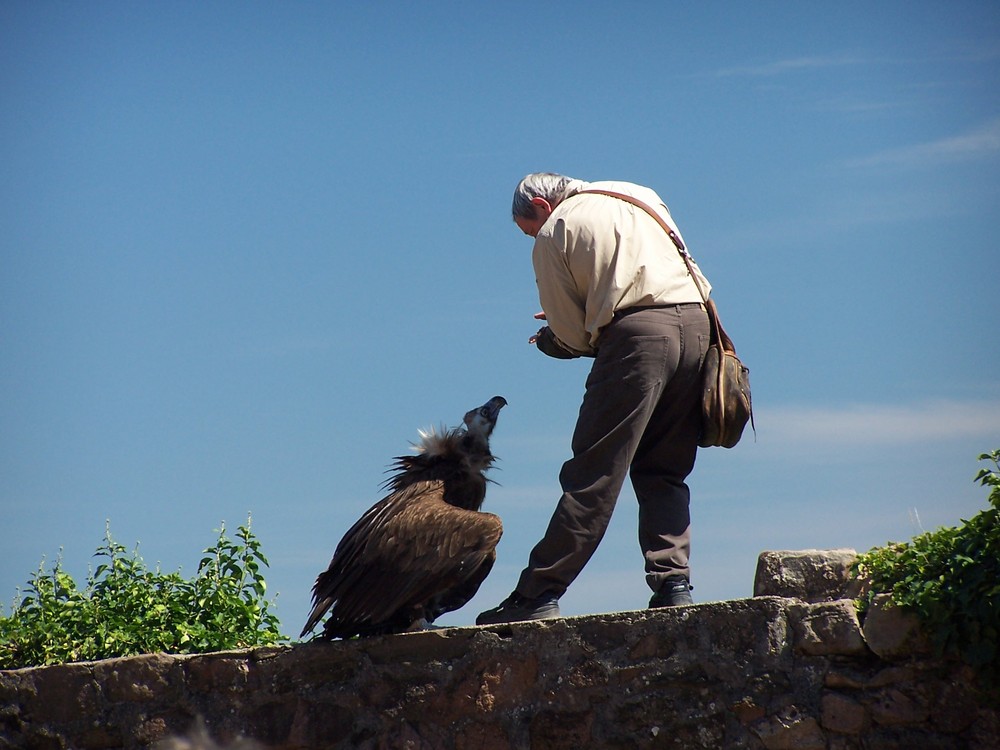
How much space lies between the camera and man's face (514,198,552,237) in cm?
529

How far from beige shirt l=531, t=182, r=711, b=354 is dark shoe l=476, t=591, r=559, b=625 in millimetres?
1087

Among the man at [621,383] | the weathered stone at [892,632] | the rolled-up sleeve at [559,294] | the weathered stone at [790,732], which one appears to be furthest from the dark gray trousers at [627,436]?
the weathered stone at [892,632]

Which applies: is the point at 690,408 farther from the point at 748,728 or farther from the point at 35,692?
the point at 35,692

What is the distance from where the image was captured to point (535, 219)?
5324 mm

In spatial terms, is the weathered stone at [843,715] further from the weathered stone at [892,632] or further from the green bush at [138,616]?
the green bush at [138,616]

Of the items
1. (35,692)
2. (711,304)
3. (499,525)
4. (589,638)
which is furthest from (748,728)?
(35,692)

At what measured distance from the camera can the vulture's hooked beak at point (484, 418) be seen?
5.45 m

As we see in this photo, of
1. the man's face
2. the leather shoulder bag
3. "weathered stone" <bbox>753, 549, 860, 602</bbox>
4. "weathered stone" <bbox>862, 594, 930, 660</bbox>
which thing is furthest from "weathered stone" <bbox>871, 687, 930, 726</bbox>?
the man's face

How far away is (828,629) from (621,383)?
124 centimetres

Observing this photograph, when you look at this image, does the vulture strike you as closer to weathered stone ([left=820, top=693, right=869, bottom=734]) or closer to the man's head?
the man's head

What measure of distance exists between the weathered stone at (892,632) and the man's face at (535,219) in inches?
82.6

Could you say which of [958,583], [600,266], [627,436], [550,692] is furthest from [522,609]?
[958,583]

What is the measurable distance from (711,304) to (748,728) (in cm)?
177

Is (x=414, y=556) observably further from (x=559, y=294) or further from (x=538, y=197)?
(x=538, y=197)
